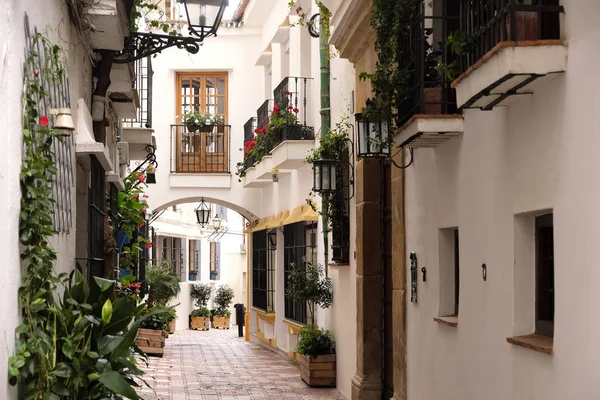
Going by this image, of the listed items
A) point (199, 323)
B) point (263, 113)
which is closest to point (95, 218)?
point (263, 113)

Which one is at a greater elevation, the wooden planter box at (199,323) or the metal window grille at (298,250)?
the metal window grille at (298,250)

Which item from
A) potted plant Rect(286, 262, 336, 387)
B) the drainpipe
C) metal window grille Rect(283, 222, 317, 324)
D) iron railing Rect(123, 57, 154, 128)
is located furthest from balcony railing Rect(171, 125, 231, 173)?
potted plant Rect(286, 262, 336, 387)

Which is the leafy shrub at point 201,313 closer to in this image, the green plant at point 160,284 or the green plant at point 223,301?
the green plant at point 223,301

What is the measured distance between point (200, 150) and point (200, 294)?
1211 cm

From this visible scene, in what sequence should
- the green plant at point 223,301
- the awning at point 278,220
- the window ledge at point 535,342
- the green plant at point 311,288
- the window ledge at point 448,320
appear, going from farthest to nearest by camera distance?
the green plant at point 223,301, the awning at point 278,220, the green plant at point 311,288, the window ledge at point 448,320, the window ledge at point 535,342

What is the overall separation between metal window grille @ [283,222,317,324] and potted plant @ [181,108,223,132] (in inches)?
179

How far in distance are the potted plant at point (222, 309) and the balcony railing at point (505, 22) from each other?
2847 cm

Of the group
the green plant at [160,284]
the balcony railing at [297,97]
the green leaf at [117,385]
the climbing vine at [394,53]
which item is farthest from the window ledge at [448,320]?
the green plant at [160,284]

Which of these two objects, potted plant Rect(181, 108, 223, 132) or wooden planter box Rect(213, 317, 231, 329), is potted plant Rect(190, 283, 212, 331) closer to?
wooden planter box Rect(213, 317, 231, 329)

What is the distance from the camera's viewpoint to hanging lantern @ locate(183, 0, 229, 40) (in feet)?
29.9

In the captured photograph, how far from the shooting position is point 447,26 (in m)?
8.34

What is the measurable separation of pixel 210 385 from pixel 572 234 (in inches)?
400

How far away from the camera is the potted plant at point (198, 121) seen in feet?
76.2

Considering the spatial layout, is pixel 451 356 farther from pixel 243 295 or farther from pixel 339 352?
pixel 243 295
